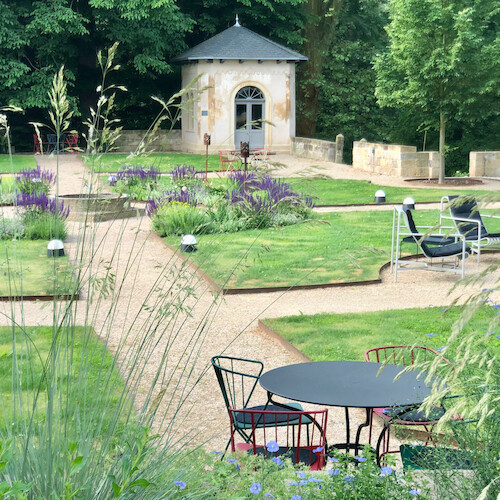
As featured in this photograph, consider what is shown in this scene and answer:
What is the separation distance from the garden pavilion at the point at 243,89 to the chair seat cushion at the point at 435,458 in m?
27.1

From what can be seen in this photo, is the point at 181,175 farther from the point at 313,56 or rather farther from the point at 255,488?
the point at 313,56

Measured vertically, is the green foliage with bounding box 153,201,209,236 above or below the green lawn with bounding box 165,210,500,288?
above

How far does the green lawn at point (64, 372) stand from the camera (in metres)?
2.97

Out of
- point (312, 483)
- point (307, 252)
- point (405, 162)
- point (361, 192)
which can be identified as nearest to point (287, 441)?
point (312, 483)

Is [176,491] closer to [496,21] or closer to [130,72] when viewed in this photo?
[496,21]

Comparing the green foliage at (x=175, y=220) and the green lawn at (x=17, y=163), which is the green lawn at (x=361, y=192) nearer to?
the green foliage at (x=175, y=220)

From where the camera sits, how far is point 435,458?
11.2ft

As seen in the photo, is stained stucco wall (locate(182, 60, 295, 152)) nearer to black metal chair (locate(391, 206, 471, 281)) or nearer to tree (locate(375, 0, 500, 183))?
tree (locate(375, 0, 500, 183))

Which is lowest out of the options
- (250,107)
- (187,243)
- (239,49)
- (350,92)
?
(187,243)

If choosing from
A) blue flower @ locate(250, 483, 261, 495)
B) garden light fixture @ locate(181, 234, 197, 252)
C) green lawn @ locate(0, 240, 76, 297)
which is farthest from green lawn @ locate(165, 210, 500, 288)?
blue flower @ locate(250, 483, 261, 495)

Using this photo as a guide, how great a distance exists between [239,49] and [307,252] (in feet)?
68.4

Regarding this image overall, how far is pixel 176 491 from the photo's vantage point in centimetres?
279

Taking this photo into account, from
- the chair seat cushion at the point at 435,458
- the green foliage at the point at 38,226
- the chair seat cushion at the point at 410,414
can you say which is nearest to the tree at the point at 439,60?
the green foliage at the point at 38,226

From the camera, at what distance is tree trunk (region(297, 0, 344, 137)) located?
3475 centimetres
